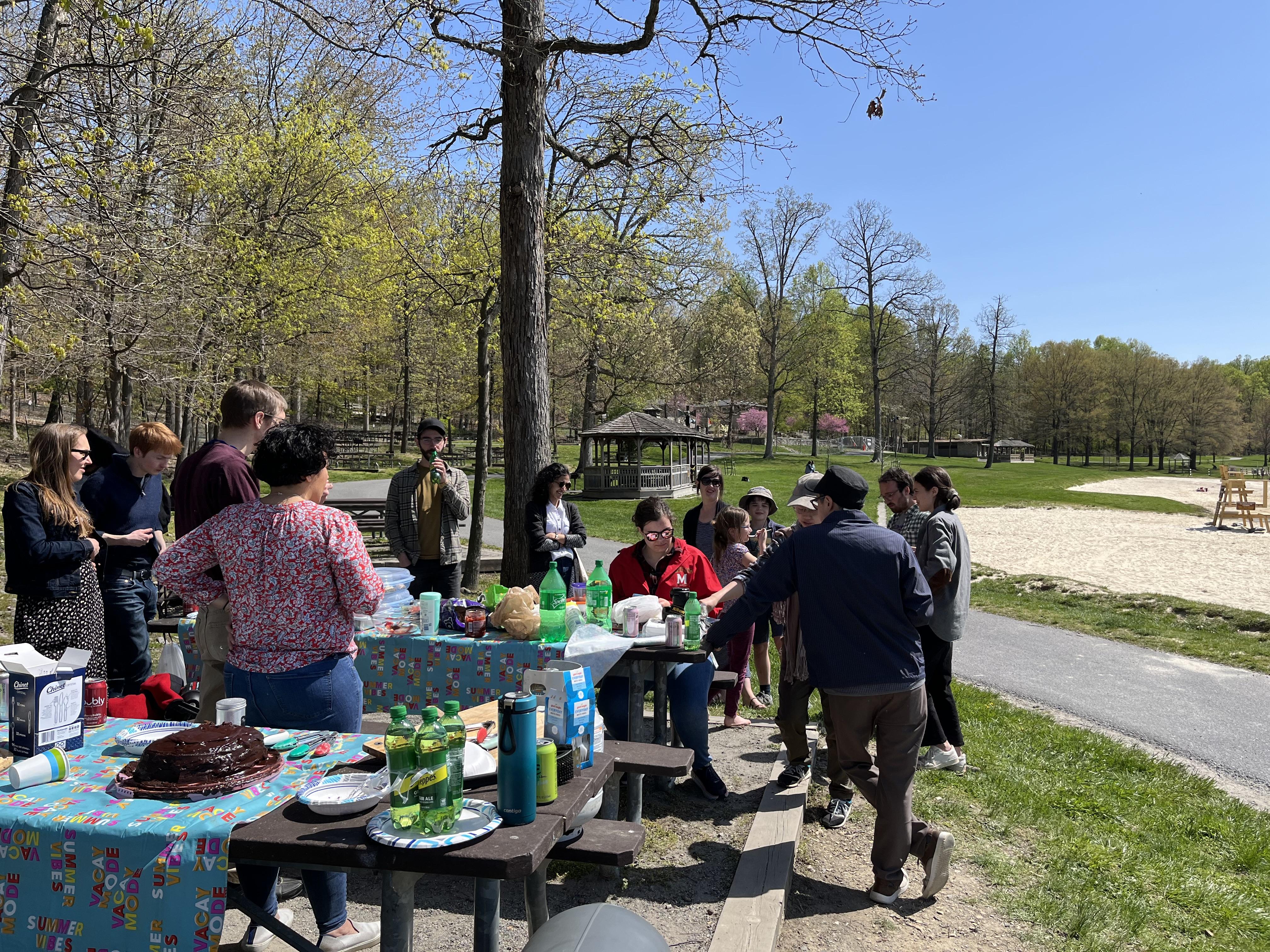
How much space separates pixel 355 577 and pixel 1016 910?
3.36 m

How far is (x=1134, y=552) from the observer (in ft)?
64.2

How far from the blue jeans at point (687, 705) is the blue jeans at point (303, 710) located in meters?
1.87

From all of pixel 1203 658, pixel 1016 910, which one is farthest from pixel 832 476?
pixel 1203 658

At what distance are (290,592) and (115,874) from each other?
998mm

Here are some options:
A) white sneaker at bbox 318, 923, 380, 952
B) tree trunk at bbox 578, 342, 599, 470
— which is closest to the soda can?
white sneaker at bbox 318, 923, 380, 952

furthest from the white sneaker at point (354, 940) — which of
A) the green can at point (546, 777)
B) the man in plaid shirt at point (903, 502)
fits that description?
the man in plaid shirt at point (903, 502)

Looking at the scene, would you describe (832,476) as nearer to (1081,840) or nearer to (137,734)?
(1081,840)

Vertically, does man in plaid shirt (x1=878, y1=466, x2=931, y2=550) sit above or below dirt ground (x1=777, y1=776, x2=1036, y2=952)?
above

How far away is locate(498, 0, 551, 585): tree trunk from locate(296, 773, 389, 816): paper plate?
5.16 meters

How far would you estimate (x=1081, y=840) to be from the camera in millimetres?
4699

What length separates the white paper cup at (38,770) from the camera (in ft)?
8.41

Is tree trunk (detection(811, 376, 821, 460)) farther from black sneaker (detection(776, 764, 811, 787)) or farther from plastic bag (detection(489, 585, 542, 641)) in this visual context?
plastic bag (detection(489, 585, 542, 641))

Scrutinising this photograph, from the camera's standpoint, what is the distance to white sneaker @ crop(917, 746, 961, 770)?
5.72 metres

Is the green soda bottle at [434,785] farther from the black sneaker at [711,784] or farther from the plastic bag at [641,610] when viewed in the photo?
the black sneaker at [711,784]
